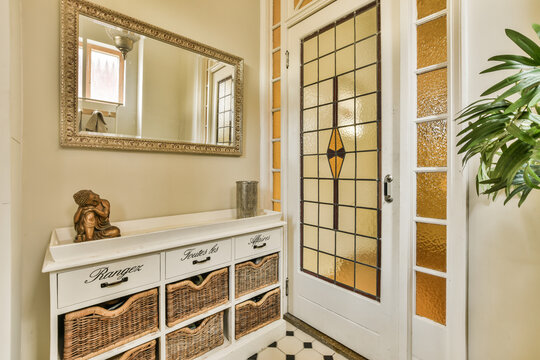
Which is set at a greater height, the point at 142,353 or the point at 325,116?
the point at 325,116

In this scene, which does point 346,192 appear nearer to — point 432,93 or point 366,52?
point 432,93

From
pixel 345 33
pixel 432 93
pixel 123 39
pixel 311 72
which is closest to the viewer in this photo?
pixel 432 93

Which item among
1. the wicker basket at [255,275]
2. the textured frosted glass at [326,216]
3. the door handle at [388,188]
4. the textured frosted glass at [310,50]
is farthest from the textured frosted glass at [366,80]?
the wicker basket at [255,275]

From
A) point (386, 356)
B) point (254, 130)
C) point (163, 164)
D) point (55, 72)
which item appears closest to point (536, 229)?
point (386, 356)

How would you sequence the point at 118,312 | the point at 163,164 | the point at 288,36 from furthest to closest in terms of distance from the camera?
1. the point at 288,36
2. the point at 163,164
3. the point at 118,312

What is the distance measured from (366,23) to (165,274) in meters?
1.86

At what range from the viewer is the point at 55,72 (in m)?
1.28

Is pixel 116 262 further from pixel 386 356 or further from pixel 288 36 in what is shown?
pixel 288 36

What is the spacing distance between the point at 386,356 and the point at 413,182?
102 centimetres

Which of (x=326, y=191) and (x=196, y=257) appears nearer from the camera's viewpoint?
(x=196, y=257)

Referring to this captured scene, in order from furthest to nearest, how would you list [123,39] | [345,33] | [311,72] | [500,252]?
[311,72], [345,33], [123,39], [500,252]

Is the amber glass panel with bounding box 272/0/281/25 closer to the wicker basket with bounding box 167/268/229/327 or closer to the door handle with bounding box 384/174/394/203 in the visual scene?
the door handle with bounding box 384/174/394/203

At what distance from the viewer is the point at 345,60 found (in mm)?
1681

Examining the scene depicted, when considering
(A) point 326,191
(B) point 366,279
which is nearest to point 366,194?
(A) point 326,191
